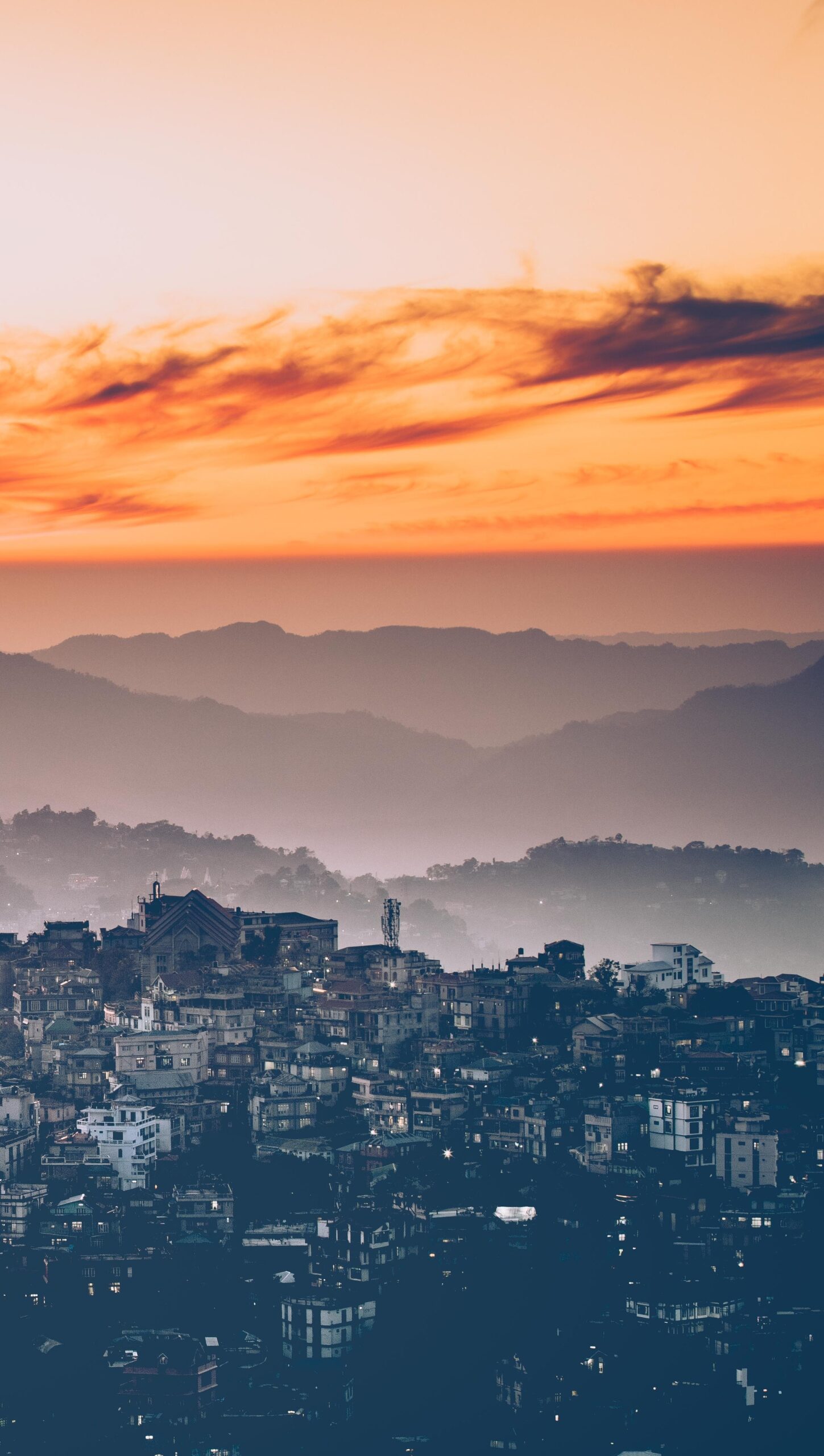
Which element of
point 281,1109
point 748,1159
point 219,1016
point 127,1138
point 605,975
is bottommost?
point 748,1159

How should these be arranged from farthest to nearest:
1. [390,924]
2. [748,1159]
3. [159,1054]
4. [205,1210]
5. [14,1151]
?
[390,924] < [159,1054] < [14,1151] < [748,1159] < [205,1210]

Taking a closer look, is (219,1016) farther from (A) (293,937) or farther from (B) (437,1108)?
(A) (293,937)

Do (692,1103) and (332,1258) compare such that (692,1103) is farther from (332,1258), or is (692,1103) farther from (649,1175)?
(332,1258)

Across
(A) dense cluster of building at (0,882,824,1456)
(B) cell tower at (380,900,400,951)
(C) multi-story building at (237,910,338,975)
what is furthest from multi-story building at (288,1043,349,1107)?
(B) cell tower at (380,900,400,951)

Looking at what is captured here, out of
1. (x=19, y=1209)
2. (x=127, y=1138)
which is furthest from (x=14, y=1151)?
(x=19, y=1209)

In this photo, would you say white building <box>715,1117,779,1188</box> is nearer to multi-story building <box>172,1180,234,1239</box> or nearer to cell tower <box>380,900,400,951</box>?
multi-story building <box>172,1180,234,1239</box>

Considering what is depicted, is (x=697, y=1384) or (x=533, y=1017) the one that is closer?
(x=697, y=1384)

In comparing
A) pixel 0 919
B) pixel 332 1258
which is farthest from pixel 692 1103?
pixel 0 919
